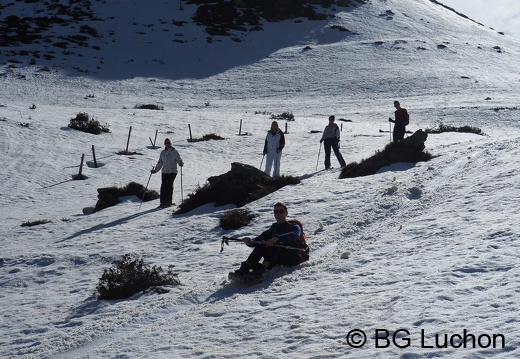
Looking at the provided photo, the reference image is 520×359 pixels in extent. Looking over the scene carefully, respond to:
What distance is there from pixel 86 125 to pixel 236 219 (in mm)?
19285

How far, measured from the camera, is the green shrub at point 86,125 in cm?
3008

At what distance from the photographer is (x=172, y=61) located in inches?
2229

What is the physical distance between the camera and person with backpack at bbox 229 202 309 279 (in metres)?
8.91

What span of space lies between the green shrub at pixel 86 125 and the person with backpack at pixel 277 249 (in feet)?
73.4

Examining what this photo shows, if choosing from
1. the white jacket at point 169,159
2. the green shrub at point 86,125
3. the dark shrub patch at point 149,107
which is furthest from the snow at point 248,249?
the dark shrub patch at point 149,107

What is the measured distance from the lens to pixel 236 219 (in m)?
13.0

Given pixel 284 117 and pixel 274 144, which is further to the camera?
pixel 284 117

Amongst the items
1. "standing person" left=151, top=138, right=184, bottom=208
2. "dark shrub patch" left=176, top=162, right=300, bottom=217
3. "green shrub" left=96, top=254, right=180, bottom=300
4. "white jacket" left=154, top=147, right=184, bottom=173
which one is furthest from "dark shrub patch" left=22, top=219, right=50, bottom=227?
"green shrub" left=96, top=254, right=180, bottom=300

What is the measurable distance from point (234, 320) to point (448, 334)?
2.55m

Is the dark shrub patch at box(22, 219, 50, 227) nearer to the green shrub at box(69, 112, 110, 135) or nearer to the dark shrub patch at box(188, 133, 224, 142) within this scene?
the dark shrub patch at box(188, 133, 224, 142)

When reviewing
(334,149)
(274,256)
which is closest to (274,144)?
(334,149)

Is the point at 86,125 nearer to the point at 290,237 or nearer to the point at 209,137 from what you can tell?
the point at 209,137

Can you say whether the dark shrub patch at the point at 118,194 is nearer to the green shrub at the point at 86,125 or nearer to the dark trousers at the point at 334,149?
the dark trousers at the point at 334,149

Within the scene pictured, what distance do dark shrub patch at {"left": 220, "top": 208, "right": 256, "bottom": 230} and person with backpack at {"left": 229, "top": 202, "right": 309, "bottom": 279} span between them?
11.7ft
